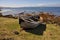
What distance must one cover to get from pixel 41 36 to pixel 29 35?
1.01 metres

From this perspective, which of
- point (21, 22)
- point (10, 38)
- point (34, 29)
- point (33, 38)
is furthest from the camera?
point (21, 22)

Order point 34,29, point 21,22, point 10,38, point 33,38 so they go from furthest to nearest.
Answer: point 21,22, point 34,29, point 33,38, point 10,38

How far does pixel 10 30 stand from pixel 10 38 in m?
3.27

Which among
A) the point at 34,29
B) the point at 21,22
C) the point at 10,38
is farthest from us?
the point at 21,22

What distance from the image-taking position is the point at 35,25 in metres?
17.5

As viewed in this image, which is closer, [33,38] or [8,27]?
[33,38]

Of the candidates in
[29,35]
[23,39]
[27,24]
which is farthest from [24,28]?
[23,39]

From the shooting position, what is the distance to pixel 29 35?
1656cm

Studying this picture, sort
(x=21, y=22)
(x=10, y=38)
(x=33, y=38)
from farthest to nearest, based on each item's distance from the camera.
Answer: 1. (x=21, y=22)
2. (x=33, y=38)
3. (x=10, y=38)

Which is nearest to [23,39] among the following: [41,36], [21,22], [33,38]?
[33,38]

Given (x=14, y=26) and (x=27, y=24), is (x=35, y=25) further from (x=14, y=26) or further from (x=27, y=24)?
(x=14, y=26)

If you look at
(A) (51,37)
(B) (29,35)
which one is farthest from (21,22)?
(A) (51,37)

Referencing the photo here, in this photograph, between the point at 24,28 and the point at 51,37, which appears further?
the point at 24,28

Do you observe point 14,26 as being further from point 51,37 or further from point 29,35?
point 51,37
